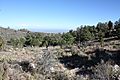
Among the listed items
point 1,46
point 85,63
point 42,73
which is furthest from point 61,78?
point 1,46

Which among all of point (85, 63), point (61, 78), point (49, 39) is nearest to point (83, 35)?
point (49, 39)

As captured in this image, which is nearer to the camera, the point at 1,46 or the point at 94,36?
the point at 1,46

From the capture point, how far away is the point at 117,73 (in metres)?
18.9

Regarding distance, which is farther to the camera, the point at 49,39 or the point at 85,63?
the point at 49,39

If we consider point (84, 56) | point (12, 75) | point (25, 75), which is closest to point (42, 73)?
point (25, 75)

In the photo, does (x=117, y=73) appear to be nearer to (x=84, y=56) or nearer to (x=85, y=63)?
(x=85, y=63)

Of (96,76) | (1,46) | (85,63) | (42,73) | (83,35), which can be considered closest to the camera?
(96,76)

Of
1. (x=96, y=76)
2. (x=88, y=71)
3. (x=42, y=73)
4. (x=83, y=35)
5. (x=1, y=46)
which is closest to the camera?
(x=96, y=76)

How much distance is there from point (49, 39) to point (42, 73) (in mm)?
55635

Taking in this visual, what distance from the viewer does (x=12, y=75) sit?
19.0 m

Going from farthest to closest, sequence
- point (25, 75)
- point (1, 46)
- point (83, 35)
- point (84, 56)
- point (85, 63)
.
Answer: point (83, 35) → point (1, 46) → point (84, 56) → point (85, 63) → point (25, 75)

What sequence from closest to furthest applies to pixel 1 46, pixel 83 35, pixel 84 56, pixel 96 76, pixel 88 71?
pixel 96 76 → pixel 88 71 → pixel 84 56 → pixel 1 46 → pixel 83 35

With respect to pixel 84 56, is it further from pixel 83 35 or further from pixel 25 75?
pixel 83 35

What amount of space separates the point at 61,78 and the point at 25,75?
10.4 ft
